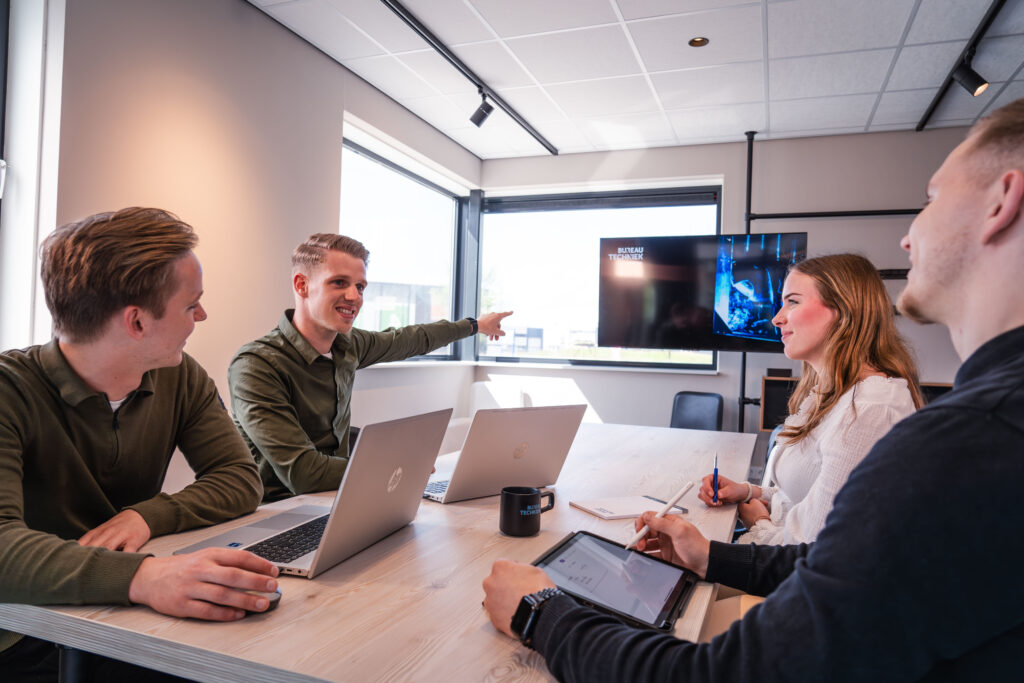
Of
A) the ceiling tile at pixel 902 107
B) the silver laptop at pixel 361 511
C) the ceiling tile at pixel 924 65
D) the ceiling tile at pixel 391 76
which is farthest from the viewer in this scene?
the ceiling tile at pixel 902 107

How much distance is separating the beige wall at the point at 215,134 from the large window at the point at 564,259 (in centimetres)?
205

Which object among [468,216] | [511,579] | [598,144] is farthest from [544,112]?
[511,579]

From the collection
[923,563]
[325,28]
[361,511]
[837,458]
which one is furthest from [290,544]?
[325,28]

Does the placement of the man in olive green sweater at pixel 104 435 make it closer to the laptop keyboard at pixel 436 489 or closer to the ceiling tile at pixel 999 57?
the laptop keyboard at pixel 436 489

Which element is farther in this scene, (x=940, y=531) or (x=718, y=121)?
(x=718, y=121)

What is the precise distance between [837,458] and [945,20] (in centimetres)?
278

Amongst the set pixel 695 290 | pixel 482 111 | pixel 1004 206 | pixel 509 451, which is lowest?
pixel 509 451

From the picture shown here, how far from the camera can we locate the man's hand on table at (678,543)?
113 cm

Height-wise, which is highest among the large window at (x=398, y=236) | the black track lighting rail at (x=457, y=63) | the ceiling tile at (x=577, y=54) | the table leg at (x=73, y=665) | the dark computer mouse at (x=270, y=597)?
the ceiling tile at (x=577, y=54)

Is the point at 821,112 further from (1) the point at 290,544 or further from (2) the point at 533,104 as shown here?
(1) the point at 290,544

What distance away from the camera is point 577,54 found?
3.54 m

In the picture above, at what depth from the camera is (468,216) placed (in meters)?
5.76

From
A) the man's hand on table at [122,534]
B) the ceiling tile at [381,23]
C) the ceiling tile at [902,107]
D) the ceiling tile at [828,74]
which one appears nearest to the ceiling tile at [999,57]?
the ceiling tile at [902,107]

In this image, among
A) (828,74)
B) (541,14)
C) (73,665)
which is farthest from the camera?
(828,74)
